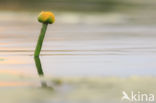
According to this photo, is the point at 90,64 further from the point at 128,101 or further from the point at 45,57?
the point at 128,101

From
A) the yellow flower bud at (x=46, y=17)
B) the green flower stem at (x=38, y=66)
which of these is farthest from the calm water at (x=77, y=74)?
the yellow flower bud at (x=46, y=17)

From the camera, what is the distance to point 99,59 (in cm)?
247

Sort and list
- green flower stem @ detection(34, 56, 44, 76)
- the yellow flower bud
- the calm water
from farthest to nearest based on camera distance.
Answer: the yellow flower bud → green flower stem @ detection(34, 56, 44, 76) → the calm water

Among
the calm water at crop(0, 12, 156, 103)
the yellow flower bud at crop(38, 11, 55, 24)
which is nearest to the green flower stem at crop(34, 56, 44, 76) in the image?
the calm water at crop(0, 12, 156, 103)

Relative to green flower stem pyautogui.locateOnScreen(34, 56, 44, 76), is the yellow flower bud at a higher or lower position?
higher

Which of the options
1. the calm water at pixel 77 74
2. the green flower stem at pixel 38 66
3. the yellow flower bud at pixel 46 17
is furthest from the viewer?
Answer: the yellow flower bud at pixel 46 17

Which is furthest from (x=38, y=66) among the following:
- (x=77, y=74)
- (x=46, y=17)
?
(x=77, y=74)

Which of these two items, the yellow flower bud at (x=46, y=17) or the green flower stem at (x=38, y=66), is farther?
the yellow flower bud at (x=46, y=17)

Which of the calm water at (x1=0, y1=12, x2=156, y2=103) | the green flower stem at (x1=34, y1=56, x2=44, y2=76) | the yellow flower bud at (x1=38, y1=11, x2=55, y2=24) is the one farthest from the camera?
the yellow flower bud at (x1=38, y1=11, x2=55, y2=24)

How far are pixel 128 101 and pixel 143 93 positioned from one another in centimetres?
7

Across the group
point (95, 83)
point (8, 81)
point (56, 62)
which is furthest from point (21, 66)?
point (95, 83)

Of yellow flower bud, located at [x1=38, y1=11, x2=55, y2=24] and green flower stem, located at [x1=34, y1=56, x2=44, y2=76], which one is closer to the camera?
green flower stem, located at [x1=34, y1=56, x2=44, y2=76]

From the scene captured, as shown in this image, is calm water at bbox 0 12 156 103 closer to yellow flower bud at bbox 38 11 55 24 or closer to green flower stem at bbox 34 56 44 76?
green flower stem at bbox 34 56 44 76

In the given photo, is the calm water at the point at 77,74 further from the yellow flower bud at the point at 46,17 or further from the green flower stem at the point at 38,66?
the yellow flower bud at the point at 46,17
